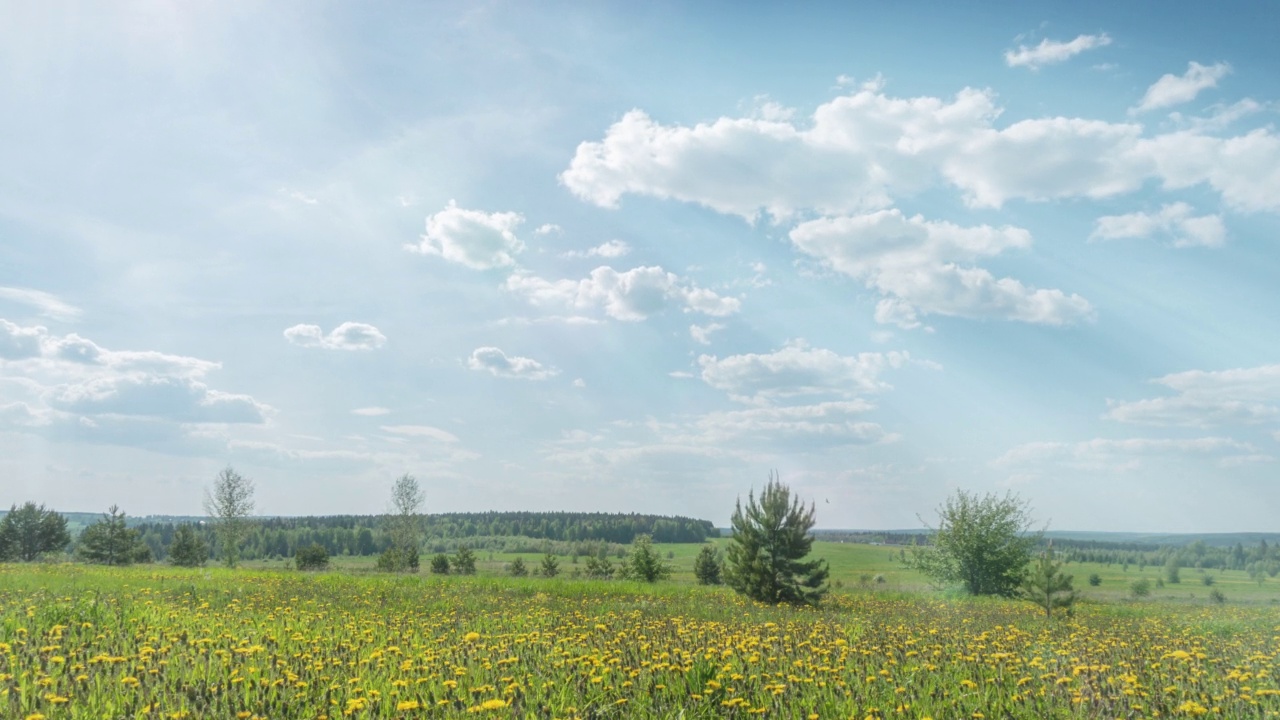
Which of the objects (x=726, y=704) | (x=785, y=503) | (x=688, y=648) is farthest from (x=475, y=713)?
(x=785, y=503)

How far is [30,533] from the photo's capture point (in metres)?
71.2

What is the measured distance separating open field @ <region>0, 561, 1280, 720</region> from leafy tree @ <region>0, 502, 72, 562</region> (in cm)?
7771

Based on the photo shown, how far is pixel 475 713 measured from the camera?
593cm

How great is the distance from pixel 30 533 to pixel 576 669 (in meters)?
88.5

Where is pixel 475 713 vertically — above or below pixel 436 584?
above

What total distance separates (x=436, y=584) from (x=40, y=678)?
19.2 metres

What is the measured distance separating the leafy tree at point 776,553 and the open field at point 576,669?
38.7ft

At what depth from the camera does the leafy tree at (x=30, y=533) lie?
2761 inches

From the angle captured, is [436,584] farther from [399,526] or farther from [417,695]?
[399,526]

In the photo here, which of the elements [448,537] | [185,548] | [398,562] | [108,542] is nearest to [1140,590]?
[398,562]

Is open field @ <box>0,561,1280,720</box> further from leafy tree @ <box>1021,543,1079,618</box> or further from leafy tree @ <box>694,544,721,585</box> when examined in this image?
leafy tree @ <box>694,544,721,585</box>

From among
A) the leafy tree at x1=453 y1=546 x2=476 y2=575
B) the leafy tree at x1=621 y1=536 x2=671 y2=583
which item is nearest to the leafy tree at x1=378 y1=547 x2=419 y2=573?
the leafy tree at x1=453 y1=546 x2=476 y2=575

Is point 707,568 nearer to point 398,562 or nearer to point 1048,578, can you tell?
point 398,562

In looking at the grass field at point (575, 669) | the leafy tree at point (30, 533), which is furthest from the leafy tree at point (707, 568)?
the leafy tree at point (30, 533)
